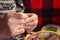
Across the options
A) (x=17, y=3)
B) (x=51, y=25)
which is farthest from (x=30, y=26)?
(x=51, y=25)

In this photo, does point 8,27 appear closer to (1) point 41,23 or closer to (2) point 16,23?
(2) point 16,23

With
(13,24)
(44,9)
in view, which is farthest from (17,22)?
(44,9)

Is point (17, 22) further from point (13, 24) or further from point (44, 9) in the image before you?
point (44, 9)

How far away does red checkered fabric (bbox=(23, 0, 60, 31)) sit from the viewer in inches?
44.8

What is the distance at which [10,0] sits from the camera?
0.85 metres

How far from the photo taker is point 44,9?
1.15 m

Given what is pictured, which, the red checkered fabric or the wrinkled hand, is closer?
the wrinkled hand

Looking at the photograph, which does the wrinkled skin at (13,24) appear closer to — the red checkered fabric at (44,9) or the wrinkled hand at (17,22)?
the wrinkled hand at (17,22)

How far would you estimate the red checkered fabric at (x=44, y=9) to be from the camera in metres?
1.14

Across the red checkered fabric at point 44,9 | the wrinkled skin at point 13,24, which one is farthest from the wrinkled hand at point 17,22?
the red checkered fabric at point 44,9

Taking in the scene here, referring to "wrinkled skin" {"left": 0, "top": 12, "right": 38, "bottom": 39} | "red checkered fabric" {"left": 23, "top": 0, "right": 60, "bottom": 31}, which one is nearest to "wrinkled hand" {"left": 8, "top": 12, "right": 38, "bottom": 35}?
"wrinkled skin" {"left": 0, "top": 12, "right": 38, "bottom": 39}

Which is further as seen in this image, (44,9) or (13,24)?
(44,9)

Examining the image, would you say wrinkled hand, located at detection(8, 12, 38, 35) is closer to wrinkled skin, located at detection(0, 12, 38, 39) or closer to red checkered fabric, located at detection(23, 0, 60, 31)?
wrinkled skin, located at detection(0, 12, 38, 39)

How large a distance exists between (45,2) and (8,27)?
0.47m
